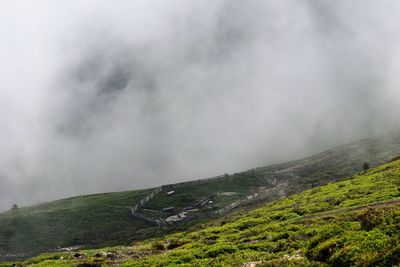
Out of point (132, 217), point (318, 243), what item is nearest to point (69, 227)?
point (132, 217)

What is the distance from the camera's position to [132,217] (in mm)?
159500

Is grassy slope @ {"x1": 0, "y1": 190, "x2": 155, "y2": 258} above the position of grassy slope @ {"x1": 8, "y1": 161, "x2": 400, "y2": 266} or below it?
below

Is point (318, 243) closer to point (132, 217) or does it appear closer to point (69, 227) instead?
point (69, 227)

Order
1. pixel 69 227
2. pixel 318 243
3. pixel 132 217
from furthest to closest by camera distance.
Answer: pixel 132 217 < pixel 69 227 < pixel 318 243

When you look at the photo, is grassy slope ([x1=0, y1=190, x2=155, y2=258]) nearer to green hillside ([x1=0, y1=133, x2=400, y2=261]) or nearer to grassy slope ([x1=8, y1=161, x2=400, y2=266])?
green hillside ([x1=0, y1=133, x2=400, y2=261])

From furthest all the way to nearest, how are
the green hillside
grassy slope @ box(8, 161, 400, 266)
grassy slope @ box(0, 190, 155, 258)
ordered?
grassy slope @ box(0, 190, 155, 258), the green hillside, grassy slope @ box(8, 161, 400, 266)

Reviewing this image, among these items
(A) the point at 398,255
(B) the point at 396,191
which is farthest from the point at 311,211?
(A) the point at 398,255

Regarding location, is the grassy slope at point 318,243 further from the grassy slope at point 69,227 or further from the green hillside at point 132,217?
the grassy slope at point 69,227

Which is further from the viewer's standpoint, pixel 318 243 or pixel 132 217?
pixel 132 217

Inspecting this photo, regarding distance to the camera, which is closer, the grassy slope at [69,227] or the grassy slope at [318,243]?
the grassy slope at [318,243]

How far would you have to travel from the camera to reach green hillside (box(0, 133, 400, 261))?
12699 centimetres

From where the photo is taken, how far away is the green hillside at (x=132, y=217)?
5000 inches

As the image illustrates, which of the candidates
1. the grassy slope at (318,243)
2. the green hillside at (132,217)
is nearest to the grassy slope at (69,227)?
the green hillside at (132,217)

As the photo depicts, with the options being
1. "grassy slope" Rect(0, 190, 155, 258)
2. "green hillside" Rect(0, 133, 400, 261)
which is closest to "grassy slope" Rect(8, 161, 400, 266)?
"green hillside" Rect(0, 133, 400, 261)
